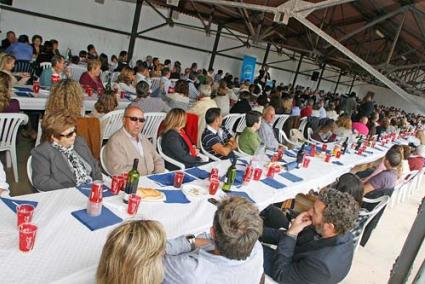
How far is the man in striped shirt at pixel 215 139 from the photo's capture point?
4.13 metres

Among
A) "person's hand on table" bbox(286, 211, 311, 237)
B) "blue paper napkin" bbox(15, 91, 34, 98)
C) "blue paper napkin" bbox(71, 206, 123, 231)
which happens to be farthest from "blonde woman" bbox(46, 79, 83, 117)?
"person's hand on table" bbox(286, 211, 311, 237)

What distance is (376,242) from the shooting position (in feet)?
14.6

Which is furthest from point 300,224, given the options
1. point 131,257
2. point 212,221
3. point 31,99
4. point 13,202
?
point 31,99

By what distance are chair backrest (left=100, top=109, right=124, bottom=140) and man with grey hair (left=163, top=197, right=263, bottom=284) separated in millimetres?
2842

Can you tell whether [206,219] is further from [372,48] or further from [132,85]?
[372,48]

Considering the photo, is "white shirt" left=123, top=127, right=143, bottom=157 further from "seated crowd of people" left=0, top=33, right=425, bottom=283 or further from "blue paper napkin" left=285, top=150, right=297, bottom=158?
"blue paper napkin" left=285, top=150, right=297, bottom=158

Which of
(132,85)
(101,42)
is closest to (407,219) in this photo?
(132,85)

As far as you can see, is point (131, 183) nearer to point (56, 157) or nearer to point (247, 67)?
point (56, 157)

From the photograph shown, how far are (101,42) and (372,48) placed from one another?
10.0 metres

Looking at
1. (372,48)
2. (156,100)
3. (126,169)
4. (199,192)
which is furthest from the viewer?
(372,48)

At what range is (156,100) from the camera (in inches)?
208

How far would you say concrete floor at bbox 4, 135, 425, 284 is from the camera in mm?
3666

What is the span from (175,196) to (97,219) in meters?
0.66

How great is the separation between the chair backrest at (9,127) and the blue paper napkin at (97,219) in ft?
6.43
